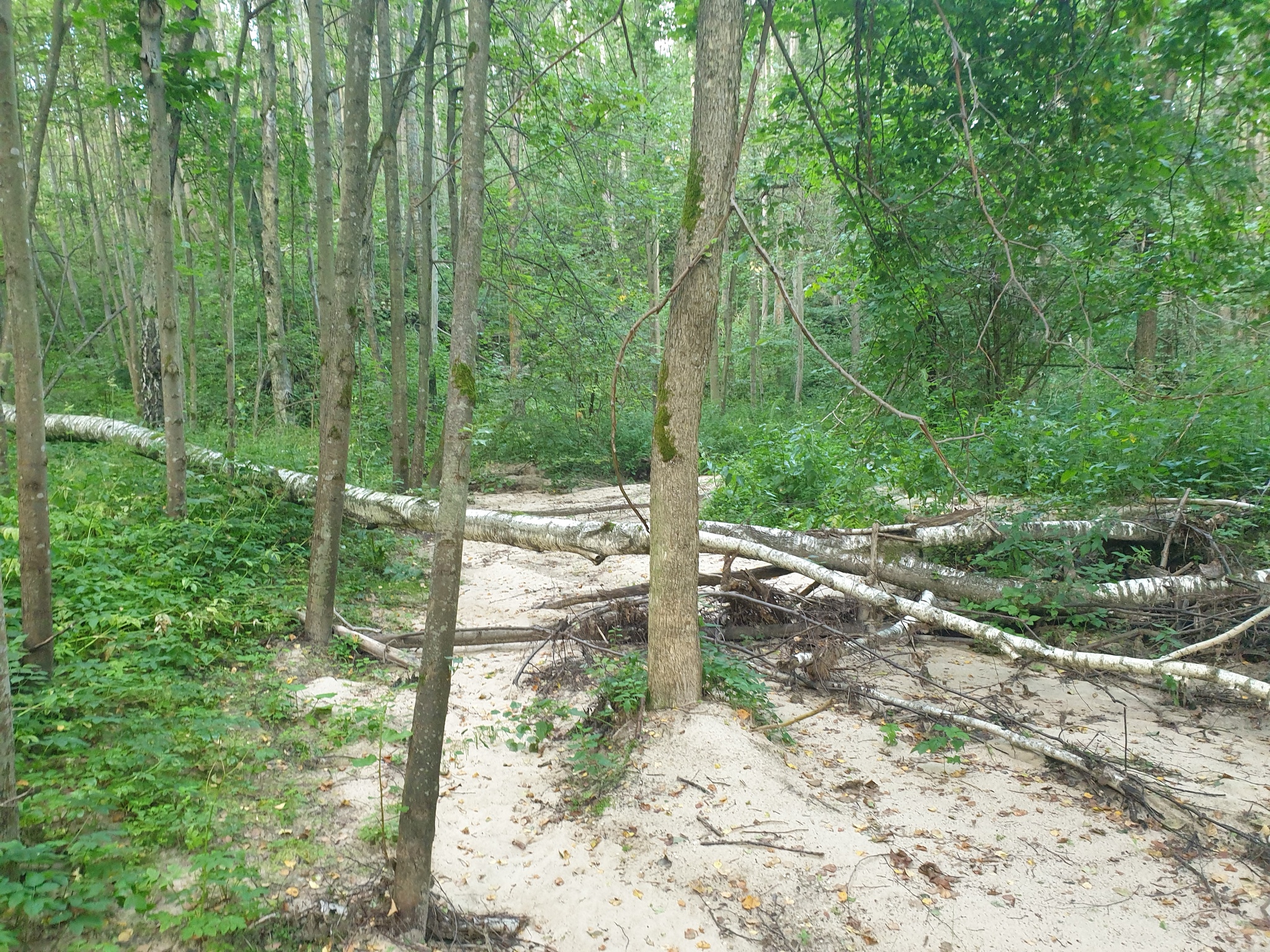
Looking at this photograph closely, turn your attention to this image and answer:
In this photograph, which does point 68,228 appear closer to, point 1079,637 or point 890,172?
point 890,172

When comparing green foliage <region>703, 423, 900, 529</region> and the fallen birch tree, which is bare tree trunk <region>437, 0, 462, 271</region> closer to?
the fallen birch tree

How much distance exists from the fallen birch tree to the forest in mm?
45

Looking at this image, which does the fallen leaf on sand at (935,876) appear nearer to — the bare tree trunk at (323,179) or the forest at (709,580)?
the forest at (709,580)

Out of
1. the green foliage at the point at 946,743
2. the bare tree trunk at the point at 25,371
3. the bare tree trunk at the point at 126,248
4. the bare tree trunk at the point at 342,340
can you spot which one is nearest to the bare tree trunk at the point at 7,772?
the bare tree trunk at the point at 25,371

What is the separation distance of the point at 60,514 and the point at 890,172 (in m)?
7.64

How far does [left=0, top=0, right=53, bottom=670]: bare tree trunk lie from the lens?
10.9ft

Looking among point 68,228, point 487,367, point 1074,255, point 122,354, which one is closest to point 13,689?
point 1074,255

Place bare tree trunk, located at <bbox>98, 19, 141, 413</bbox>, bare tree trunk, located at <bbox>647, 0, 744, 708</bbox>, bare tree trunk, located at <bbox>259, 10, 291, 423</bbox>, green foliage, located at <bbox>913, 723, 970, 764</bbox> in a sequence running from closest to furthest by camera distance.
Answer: bare tree trunk, located at <bbox>647, 0, 744, 708</bbox> → green foliage, located at <bbox>913, 723, 970, 764</bbox> → bare tree trunk, located at <bbox>98, 19, 141, 413</bbox> → bare tree trunk, located at <bbox>259, 10, 291, 423</bbox>

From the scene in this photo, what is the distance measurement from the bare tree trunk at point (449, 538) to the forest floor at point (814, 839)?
0.37 m

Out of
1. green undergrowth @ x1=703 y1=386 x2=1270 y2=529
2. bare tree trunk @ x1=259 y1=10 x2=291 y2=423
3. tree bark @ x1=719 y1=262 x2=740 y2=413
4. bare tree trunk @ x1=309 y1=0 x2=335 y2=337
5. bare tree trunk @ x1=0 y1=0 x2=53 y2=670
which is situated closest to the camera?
bare tree trunk @ x1=0 y1=0 x2=53 y2=670

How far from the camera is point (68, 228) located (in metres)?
20.8

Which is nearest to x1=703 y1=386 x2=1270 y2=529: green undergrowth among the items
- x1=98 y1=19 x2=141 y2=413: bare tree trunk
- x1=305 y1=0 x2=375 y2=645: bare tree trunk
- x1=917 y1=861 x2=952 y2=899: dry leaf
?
x1=917 y1=861 x2=952 y2=899: dry leaf

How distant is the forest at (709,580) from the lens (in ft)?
10.5

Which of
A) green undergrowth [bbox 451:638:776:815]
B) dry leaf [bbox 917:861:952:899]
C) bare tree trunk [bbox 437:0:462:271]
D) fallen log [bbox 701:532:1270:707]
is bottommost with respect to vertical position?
dry leaf [bbox 917:861:952:899]
